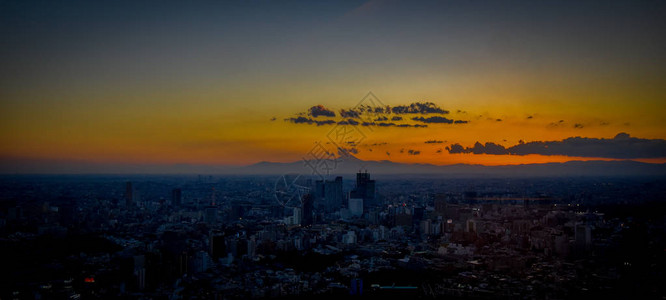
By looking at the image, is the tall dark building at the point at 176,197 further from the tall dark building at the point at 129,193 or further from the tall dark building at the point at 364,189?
the tall dark building at the point at 364,189

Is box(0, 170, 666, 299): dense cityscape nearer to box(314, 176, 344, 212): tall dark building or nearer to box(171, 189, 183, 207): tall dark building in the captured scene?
box(171, 189, 183, 207): tall dark building

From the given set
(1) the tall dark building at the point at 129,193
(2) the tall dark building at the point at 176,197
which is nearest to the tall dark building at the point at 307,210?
(2) the tall dark building at the point at 176,197

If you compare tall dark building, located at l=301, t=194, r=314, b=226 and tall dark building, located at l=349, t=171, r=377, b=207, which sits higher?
tall dark building, located at l=349, t=171, r=377, b=207

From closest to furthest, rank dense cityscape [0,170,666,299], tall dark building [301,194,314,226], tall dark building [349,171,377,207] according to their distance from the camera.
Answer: dense cityscape [0,170,666,299] < tall dark building [301,194,314,226] < tall dark building [349,171,377,207]

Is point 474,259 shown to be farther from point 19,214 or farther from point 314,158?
point 19,214

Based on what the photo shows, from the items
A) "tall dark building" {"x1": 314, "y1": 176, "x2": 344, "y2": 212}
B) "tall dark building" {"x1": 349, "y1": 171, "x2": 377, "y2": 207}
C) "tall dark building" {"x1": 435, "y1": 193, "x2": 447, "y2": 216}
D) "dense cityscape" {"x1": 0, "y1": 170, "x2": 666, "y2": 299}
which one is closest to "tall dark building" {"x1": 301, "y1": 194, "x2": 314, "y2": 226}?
"dense cityscape" {"x1": 0, "y1": 170, "x2": 666, "y2": 299}

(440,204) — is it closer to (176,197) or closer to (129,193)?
(176,197)

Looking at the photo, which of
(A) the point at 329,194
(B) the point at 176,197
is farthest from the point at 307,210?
(B) the point at 176,197
